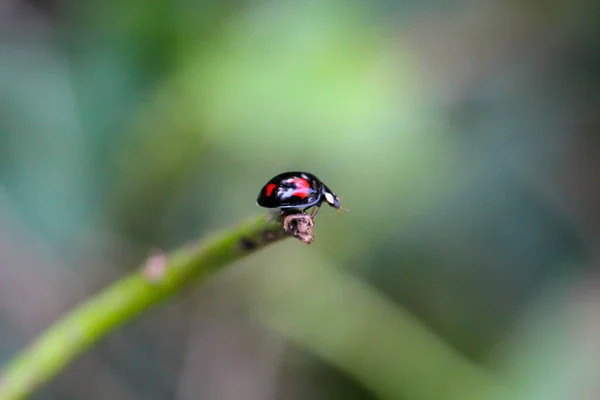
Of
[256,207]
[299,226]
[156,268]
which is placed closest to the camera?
[299,226]

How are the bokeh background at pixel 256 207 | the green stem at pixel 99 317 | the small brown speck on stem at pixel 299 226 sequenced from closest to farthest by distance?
the small brown speck on stem at pixel 299 226 < the green stem at pixel 99 317 < the bokeh background at pixel 256 207

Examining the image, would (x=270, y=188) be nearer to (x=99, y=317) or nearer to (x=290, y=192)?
(x=290, y=192)

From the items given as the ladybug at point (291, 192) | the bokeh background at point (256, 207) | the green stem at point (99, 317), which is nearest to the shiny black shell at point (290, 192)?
the ladybug at point (291, 192)

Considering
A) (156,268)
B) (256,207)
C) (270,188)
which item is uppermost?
(270,188)

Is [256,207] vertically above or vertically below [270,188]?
below

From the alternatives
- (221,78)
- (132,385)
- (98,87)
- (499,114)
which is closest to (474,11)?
(499,114)

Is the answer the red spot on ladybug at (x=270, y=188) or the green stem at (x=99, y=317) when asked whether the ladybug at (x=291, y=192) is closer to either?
the red spot on ladybug at (x=270, y=188)

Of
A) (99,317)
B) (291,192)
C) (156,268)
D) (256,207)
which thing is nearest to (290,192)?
(291,192)
